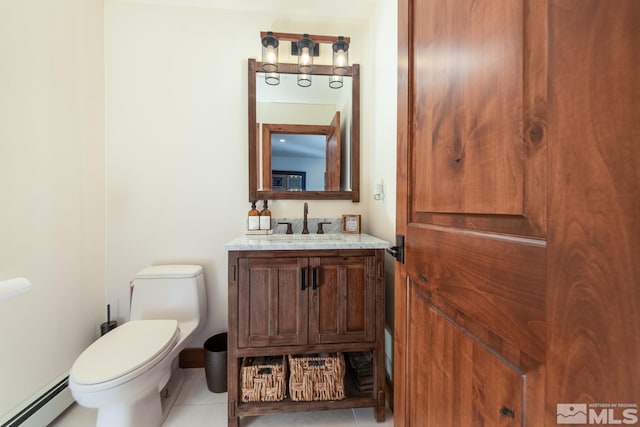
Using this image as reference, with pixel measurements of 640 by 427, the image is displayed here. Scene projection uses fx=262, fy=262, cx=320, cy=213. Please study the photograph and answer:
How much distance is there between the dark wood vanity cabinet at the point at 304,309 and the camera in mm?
1315

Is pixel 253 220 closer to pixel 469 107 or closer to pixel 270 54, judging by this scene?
pixel 270 54

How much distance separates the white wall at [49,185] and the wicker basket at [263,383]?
40.8 inches

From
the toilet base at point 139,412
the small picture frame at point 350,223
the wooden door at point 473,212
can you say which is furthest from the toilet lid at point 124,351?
the small picture frame at point 350,223

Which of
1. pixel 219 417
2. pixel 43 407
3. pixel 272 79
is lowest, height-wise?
pixel 219 417

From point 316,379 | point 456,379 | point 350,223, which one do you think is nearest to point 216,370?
point 316,379

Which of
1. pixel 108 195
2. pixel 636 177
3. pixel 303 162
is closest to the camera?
pixel 636 177

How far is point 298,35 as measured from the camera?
1872 mm

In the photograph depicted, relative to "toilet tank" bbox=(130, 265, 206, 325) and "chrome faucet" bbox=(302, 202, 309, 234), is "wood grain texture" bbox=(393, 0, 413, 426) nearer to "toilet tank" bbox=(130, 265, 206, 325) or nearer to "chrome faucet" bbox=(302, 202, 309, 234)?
"chrome faucet" bbox=(302, 202, 309, 234)

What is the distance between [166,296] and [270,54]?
69.4 inches

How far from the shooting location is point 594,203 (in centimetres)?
34

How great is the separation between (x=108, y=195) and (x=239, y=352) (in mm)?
1447

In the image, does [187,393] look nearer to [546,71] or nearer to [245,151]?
[245,151]

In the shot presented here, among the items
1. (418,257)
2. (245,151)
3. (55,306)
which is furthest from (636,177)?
(55,306)

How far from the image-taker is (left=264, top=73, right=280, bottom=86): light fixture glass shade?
1.90 metres
